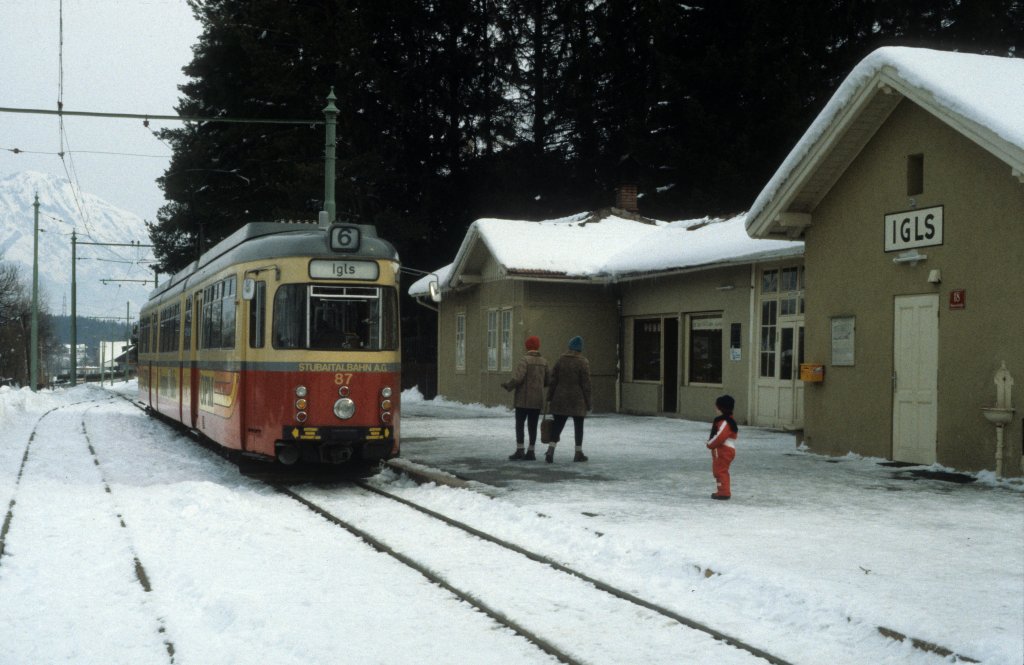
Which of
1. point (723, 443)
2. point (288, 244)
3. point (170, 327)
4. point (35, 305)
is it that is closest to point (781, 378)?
point (723, 443)

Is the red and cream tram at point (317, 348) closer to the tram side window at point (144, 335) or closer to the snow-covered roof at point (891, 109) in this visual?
the snow-covered roof at point (891, 109)

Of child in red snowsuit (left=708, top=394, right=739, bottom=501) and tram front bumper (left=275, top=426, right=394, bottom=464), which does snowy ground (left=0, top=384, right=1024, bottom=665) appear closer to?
child in red snowsuit (left=708, top=394, right=739, bottom=501)

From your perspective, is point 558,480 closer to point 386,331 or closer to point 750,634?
point 386,331

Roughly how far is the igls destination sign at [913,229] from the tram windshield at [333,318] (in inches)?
282

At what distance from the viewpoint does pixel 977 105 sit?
1330 cm

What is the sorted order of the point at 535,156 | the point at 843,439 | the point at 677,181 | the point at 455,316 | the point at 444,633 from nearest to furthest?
the point at 444,633 → the point at 843,439 → the point at 455,316 → the point at 677,181 → the point at 535,156

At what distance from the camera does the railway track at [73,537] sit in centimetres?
687

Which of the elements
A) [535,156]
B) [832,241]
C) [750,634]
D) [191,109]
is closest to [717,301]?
[832,241]

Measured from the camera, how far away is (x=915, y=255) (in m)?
14.8

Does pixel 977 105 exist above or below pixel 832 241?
above

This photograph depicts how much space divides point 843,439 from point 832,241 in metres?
2.97

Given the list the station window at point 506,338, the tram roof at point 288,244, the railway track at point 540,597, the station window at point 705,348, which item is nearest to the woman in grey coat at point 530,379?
the tram roof at point 288,244

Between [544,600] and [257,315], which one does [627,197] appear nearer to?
[257,315]

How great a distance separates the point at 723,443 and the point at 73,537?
6.33 m
